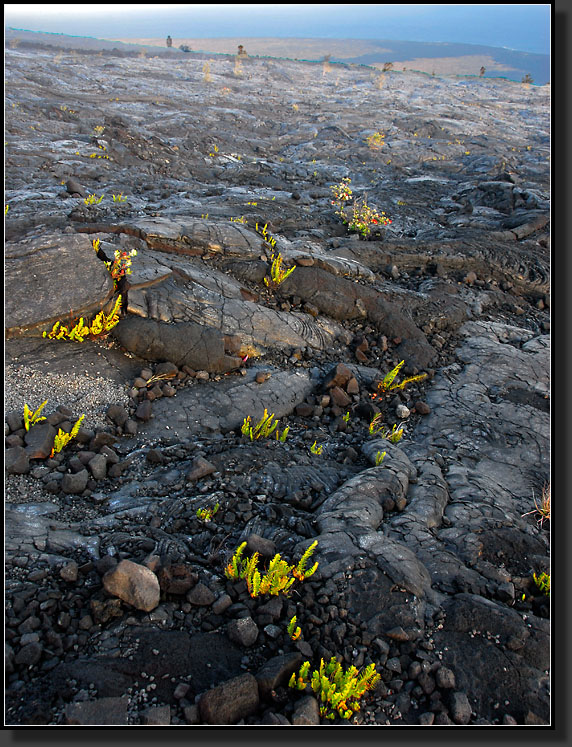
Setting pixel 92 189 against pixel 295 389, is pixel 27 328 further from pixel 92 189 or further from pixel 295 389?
pixel 92 189

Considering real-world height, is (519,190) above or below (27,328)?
above

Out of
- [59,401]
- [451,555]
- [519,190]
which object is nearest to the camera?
[451,555]

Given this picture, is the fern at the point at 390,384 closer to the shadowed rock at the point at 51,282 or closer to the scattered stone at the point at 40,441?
the shadowed rock at the point at 51,282

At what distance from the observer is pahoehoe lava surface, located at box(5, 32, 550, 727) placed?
284 centimetres

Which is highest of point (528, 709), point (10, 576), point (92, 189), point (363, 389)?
point (92, 189)

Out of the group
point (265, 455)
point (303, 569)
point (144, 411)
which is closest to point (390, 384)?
point (265, 455)

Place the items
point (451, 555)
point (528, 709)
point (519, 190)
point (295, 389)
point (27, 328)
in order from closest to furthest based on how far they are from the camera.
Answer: point (528, 709) → point (451, 555) → point (27, 328) → point (295, 389) → point (519, 190)

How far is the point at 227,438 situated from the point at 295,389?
1.50 metres

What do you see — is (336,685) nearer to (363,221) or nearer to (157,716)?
(157,716)

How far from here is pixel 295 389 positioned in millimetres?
6477

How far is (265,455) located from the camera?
4.99 meters

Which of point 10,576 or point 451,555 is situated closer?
point 10,576

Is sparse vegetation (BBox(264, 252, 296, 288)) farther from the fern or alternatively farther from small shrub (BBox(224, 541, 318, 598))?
small shrub (BBox(224, 541, 318, 598))

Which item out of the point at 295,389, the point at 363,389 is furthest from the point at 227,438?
the point at 363,389
